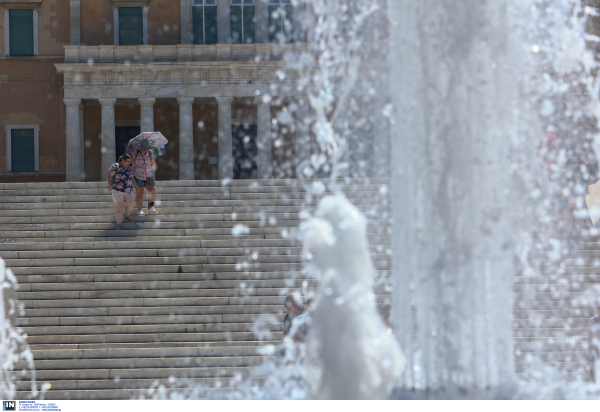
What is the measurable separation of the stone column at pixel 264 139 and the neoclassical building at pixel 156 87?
0.04 meters

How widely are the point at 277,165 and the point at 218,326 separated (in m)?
16.4

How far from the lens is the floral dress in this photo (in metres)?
11.9

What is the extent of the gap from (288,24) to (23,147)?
33.5 ft

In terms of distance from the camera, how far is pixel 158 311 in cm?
959

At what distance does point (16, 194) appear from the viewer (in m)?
14.5

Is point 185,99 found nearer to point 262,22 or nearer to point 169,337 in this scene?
point 262,22

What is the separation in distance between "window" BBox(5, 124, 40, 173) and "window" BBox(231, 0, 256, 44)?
7706mm

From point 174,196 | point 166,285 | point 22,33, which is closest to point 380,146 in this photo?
point 174,196

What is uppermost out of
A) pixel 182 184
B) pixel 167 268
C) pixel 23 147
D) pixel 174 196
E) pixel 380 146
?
pixel 23 147

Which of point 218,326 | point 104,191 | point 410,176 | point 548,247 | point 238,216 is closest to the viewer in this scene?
point 410,176

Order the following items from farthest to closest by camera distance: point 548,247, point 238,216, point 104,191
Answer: point 104,191 → point 238,216 → point 548,247

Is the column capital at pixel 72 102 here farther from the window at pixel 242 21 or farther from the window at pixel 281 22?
the window at pixel 281 22
